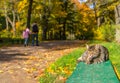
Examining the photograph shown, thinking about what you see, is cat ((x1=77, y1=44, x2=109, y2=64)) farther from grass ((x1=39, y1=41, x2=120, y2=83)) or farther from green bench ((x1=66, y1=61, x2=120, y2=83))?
grass ((x1=39, y1=41, x2=120, y2=83))

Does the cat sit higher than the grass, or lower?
higher

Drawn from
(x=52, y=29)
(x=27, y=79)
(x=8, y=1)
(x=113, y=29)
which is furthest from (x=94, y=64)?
(x=8, y=1)

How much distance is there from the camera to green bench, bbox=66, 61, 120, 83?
9.15m

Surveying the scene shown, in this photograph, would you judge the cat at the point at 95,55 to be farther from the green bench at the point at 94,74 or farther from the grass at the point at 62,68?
the grass at the point at 62,68

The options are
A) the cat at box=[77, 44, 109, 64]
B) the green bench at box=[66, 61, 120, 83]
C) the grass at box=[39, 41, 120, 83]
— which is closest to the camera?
the green bench at box=[66, 61, 120, 83]

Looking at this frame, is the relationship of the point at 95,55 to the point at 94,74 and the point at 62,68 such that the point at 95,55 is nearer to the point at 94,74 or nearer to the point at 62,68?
the point at 62,68

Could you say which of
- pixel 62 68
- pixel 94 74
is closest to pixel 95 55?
pixel 62 68

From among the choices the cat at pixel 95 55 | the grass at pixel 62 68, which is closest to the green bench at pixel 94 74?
the cat at pixel 95 55

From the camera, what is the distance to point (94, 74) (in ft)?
32.7

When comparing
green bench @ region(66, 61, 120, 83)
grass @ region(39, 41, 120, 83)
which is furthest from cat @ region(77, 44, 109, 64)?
grass @ region(39, 41, 120, 83)

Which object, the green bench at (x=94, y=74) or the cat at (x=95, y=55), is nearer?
the green bench at (x=94, y=74)

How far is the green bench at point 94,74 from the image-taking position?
9.15 m

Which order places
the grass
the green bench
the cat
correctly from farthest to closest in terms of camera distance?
the cat, the grass, the green bench

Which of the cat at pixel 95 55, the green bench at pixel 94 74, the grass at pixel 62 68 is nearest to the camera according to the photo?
the green bench at pixel 94 74
